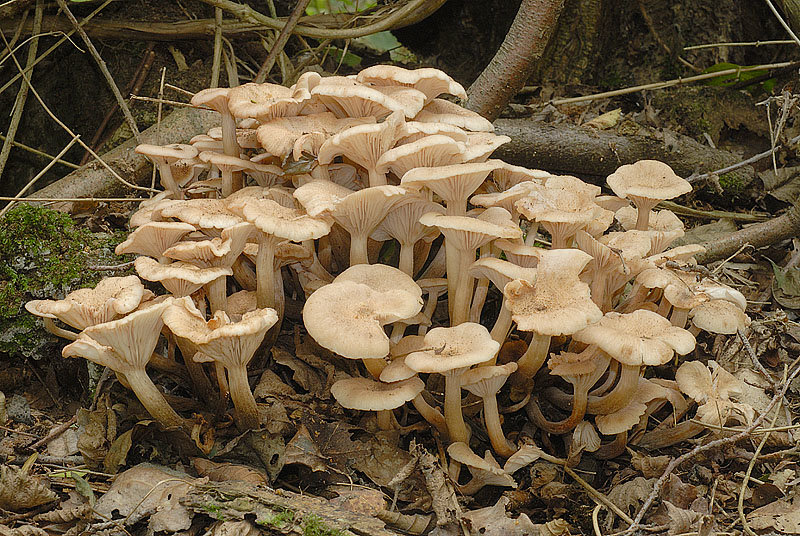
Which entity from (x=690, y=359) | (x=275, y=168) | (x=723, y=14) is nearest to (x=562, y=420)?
(x=690, y=359)

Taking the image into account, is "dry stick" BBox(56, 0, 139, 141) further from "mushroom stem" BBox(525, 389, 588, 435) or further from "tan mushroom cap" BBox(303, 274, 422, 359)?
"mushroom stem" BBox(525, 389, 588, 435)

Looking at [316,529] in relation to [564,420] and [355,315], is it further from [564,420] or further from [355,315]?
[564,420]

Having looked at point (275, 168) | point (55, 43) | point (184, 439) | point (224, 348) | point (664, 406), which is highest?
point (55, 43)

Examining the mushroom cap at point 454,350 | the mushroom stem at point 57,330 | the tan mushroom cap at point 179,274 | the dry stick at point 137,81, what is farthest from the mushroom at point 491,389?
the dry stick at point 137,81

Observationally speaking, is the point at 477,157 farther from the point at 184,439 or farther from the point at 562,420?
the point at 184,439

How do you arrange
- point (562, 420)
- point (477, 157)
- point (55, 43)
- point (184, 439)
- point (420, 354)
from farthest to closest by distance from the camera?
point (55, 43) < point (562, 420) < point (477, 157) < point (184, 439) < point (420, 354)

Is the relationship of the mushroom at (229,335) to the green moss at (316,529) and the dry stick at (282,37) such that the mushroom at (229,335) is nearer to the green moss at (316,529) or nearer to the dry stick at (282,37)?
the green moss at (316,529)
